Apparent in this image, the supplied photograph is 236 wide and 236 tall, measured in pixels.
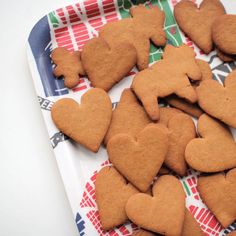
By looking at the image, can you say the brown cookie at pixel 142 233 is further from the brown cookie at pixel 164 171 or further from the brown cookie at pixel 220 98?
the brown cookie at pixel 220 98

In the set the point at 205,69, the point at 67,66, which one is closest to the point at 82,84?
the point at 67,66

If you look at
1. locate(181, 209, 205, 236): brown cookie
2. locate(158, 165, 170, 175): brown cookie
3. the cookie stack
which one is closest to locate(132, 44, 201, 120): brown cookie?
the cookie stack

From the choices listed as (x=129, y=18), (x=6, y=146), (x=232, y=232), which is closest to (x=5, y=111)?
(x=6, y=146)

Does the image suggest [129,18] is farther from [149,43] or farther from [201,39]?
[201,39]

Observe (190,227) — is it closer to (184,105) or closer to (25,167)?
(184,105)

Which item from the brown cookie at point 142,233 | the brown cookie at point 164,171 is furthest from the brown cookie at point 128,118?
the brown cookie at point 142,233

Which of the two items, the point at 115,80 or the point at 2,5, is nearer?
the point at 115,80
